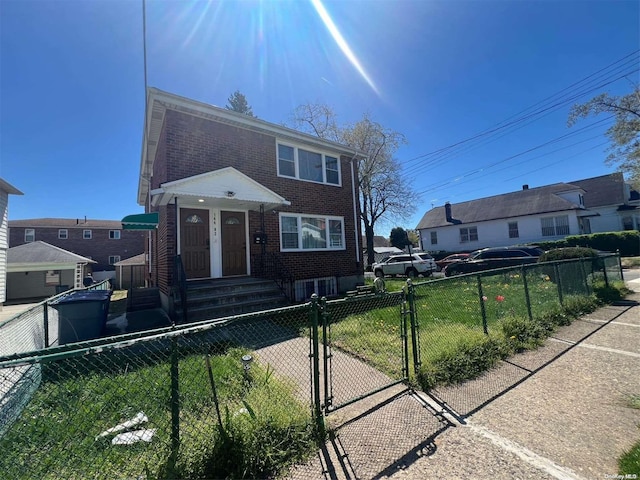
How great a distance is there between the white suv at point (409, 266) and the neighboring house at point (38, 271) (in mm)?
24626

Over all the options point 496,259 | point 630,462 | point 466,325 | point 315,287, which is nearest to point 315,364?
point 630,462

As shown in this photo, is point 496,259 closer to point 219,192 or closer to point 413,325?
point 413,325

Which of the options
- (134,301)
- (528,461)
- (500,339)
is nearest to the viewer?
(528,461)

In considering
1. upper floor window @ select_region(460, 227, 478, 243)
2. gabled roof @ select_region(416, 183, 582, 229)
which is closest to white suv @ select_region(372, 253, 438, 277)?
gabled roof @ select_region(416, 183, 582, 229)

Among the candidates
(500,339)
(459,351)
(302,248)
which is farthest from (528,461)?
(302,248)

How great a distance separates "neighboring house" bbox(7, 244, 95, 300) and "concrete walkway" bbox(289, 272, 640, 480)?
1115 inches

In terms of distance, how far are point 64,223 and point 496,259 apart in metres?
45.5

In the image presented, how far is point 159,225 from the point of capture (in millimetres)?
10531

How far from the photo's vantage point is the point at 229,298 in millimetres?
7922

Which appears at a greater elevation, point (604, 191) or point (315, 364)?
point (604, 191)

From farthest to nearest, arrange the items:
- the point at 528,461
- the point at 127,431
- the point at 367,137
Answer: the point at 367,137
the point at 127,431
the point at 528,461

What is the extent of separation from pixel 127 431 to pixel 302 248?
8.39 metres

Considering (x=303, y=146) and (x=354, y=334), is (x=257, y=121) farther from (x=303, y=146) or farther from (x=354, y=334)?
(x=354, y=334)

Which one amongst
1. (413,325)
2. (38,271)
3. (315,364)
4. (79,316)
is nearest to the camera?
(315,364)
